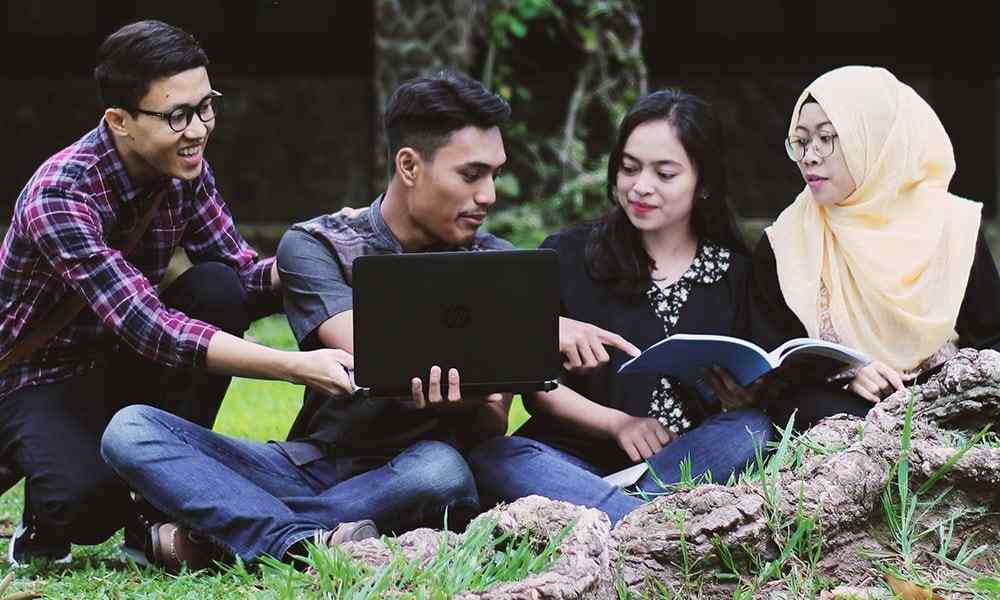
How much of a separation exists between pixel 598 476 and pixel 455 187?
0.74 meters

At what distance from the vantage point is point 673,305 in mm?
3682

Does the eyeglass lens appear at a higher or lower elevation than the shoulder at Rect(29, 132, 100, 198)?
higher

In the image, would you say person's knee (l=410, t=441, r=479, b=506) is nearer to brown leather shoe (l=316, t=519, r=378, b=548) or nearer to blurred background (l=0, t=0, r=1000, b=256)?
brown leather shoe (l=316, t=519, r=378, b=548)

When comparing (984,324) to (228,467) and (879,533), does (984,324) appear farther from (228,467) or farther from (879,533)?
(228,467)

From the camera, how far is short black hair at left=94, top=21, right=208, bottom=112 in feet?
11.5

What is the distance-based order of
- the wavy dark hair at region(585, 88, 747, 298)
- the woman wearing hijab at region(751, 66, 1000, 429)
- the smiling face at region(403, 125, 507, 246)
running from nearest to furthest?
1. the smiling face at region(403, 125, 507, 246)
2. the woman wearing hijab at region(751, 66, 1000, 429)
3. the wavy dark hair at region(585, 88, 747, 298)

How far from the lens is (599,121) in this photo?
27.2 ft

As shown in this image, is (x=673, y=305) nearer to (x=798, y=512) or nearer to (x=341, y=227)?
(x=341, y=227)

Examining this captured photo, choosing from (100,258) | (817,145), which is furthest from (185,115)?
(817,145)

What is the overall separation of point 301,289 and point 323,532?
2.03ft

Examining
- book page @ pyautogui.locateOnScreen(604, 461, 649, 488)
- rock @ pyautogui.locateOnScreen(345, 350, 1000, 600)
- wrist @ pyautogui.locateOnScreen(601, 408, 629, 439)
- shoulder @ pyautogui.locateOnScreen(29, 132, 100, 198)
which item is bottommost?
book page @ pyautogui.locateOnScreen(604, 461, 649, 488)

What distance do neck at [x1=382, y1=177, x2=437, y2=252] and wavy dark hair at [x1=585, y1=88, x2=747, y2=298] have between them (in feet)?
1.44

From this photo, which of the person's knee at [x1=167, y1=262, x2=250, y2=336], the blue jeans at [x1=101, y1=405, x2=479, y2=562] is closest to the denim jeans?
the person's knee at [x1=167, y1=262, x2=250, y2=336]

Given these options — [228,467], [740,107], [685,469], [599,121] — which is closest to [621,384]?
[685,469]
